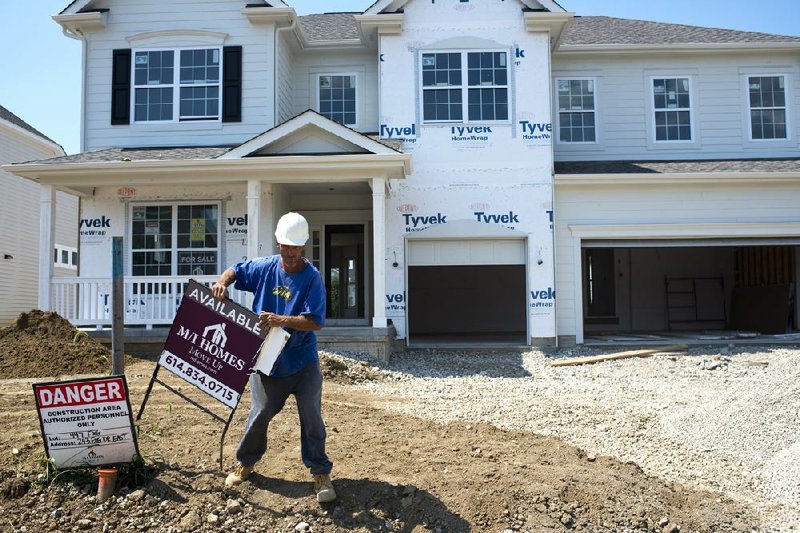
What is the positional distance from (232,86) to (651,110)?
9.65 metres

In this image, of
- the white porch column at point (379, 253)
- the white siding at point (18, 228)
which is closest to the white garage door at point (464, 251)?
the white porch column at point (379, 253)

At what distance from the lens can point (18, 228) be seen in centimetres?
1948

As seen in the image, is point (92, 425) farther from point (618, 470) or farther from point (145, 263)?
point (145, 263)

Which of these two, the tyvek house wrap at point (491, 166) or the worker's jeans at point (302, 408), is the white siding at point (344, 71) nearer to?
the tyvek house wrap at point (491, 166)

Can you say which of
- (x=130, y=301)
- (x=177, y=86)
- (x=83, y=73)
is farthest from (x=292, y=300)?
(x=83, y=73)

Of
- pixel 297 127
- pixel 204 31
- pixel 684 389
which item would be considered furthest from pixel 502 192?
pixel 204 31

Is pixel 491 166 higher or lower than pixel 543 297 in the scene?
higher

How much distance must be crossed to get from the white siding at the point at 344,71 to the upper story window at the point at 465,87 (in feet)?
5.76

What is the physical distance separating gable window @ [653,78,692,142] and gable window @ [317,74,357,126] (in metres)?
7.17

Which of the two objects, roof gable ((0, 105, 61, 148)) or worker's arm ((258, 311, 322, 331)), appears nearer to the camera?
worker's arm ((258, 311, 322, 331))

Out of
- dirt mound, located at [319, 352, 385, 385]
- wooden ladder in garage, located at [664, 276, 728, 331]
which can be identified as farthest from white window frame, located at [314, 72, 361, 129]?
wooden ladder in garage, located at [664, 276, 728, 331]

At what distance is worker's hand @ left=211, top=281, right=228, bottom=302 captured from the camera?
4508 mm

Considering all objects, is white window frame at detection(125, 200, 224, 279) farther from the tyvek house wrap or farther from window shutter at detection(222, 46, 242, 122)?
the tyvek house wrap

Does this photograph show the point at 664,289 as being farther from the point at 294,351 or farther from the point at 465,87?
the point at 294,351
